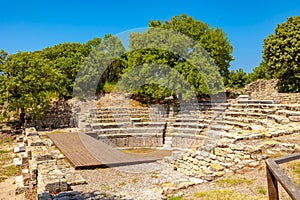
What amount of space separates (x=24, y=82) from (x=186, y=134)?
12382mm

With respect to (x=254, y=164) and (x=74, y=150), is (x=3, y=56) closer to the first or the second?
(x=74, y=150)

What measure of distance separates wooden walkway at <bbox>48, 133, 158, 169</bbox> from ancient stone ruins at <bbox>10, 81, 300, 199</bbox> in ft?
1.65

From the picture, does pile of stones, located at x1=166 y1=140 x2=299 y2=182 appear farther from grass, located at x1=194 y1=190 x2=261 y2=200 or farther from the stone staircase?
the stone staircase

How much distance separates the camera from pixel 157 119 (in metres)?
20.0

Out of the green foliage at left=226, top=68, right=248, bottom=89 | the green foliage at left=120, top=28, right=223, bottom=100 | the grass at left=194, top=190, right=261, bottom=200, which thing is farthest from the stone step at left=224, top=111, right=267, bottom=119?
the green foliage at left=226, top=68, right=248, bottom=89

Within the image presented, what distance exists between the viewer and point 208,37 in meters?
20.8

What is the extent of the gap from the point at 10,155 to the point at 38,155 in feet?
20.3

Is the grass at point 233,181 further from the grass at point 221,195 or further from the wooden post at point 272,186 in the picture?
the wooden post at point 272,186

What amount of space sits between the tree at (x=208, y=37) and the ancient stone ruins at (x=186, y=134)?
10.5ft

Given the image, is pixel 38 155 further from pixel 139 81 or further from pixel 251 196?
pixel 139 81

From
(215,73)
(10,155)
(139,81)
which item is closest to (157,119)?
(139,81)

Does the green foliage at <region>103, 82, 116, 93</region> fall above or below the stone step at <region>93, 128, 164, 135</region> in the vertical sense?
above

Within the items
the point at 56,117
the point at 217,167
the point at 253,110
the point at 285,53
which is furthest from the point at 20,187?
the point at 285,53

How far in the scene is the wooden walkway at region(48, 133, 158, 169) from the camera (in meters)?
11.0
